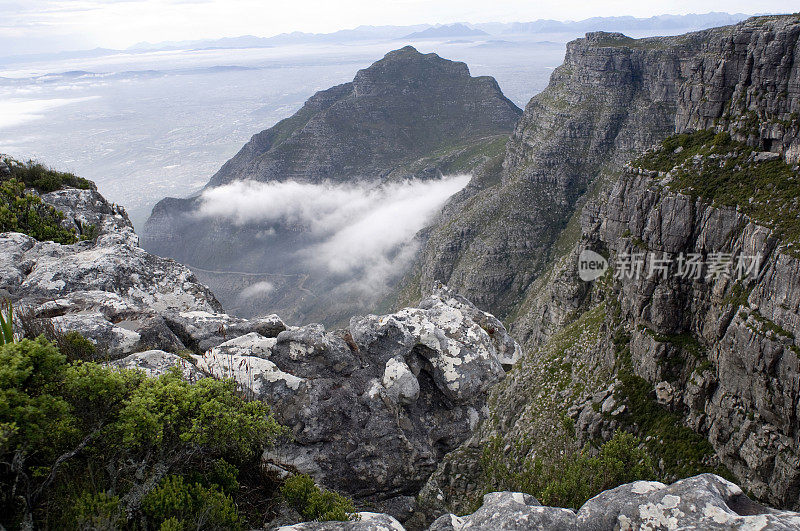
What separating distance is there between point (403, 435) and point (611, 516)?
5.96m

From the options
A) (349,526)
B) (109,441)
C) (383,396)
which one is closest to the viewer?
(109,441)

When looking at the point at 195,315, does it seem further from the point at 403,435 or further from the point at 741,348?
the point at 741,348

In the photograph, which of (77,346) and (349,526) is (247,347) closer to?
(77,346)

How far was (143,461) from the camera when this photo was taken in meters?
7.93

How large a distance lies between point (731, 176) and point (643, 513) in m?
28.3

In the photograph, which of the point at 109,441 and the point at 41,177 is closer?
the point at 109,441

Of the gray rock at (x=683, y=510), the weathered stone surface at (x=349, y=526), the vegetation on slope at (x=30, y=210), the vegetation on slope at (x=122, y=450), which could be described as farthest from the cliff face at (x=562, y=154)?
the vegetation on slope at (x=122, y=450)

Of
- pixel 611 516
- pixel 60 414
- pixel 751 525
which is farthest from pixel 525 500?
pixel 60 414

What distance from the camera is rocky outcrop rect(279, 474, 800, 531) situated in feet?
26.7

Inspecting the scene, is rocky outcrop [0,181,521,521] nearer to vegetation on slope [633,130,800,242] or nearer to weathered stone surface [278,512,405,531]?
weathered stone surface [278,512,405,531]

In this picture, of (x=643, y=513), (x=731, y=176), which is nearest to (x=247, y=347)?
(x=643, y=513)

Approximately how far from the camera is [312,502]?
360 inches
